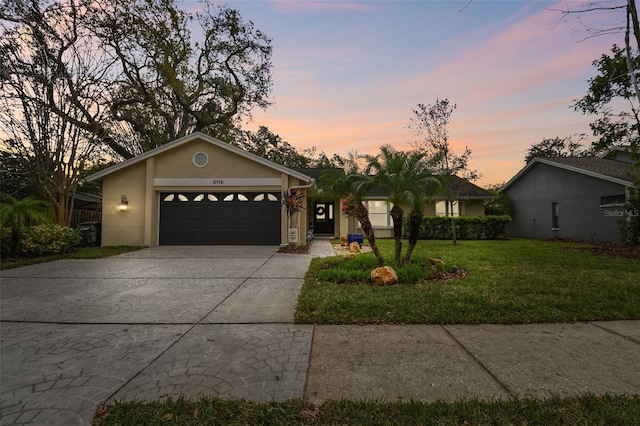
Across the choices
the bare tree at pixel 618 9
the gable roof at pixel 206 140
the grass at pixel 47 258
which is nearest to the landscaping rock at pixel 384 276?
the gable roof at pixel 206 140

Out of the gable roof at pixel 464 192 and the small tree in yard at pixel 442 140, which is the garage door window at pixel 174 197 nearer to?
the gable roof at pixel 464 192

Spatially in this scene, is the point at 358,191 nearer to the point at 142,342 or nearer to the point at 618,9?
the point at 142,342

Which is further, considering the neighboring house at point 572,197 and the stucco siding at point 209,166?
the neighboring house at point 572,197

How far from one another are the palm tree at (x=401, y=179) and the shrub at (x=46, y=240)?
10672 mm

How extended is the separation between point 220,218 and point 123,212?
4.22m

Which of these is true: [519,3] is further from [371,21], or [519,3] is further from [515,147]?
[515,147]

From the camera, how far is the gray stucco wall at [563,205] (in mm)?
13534

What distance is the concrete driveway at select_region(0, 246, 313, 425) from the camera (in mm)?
2195

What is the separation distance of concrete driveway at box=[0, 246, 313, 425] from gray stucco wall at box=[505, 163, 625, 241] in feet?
52.0

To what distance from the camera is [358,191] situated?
21.7 ft

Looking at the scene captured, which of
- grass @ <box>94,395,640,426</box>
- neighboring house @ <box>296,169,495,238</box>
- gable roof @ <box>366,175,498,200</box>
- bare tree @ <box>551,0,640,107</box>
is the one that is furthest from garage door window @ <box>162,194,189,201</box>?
bare tree @ <box>551,0,640,107</box>

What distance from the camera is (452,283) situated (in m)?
5.55

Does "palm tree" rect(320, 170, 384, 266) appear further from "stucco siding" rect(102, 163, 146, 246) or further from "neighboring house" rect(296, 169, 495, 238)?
"neighboring house" rect(296, 169, 495, 238)

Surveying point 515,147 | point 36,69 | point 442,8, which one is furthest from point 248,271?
point 515,147
